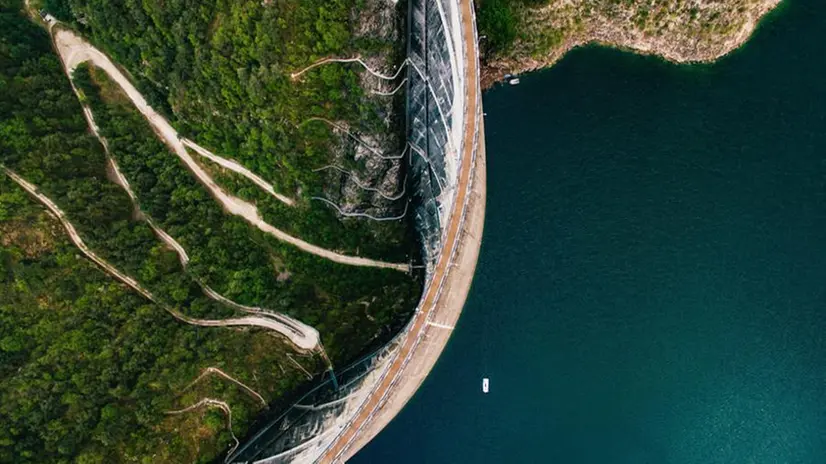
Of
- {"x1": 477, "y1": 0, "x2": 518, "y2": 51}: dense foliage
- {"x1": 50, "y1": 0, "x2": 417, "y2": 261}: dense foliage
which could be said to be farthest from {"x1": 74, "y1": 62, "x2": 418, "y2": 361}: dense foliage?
{"x1": 477, "y1": 0, "x2": 518, "y2": 51}: dense foliage

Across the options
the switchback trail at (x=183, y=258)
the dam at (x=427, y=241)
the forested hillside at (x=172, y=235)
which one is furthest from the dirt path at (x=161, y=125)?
the dam at (x=427, y=241)

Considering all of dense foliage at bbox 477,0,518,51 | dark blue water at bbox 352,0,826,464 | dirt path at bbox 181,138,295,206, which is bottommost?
dark blue water at bbox 352,0,826,464

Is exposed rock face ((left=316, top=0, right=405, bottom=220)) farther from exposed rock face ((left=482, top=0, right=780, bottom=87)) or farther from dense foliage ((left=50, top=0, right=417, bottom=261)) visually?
exposed rock face ((left=482, top=0, right=780, bottom=87))

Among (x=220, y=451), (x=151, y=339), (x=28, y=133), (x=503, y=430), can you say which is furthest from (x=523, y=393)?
(x=28, y=133)

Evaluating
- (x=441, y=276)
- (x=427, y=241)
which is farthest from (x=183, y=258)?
(x=441, y=276)

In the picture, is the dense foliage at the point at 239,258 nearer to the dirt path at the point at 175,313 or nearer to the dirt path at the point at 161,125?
the dirt path at the point at 161,125
